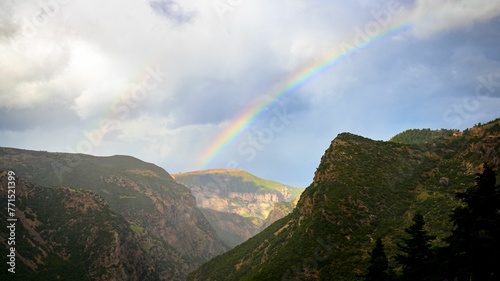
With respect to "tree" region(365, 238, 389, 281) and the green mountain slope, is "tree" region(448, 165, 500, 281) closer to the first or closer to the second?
"tree" region(365, 238, 389, 281)

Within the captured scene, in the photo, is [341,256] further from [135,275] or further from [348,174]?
[135,275]

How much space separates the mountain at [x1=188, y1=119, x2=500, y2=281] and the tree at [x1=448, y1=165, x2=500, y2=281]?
115ft

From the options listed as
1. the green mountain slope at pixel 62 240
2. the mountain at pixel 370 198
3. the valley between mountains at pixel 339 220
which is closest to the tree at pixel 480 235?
the valley between mountains at pixel 339 220

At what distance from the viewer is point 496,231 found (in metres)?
29.4

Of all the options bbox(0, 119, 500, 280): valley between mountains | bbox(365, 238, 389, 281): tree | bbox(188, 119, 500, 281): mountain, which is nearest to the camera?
bbox(365, 238, 389, 281): tree

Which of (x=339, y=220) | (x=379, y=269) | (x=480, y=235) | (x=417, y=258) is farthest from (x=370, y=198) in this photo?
(x=480, y=235)

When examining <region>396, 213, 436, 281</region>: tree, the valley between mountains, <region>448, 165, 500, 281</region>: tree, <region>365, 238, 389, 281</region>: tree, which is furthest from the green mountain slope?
<region>448, 165, 500, 281</region>: tree

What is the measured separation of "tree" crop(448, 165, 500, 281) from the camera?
2931cm

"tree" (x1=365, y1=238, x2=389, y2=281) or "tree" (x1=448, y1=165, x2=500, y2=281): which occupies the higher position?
"tree" (x1=448, y1=165, x2=500, y2=281)

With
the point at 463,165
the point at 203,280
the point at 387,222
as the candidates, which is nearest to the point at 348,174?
the point at 387,222

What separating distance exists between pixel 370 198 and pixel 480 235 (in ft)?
228

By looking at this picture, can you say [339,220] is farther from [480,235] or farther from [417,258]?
[480,235]

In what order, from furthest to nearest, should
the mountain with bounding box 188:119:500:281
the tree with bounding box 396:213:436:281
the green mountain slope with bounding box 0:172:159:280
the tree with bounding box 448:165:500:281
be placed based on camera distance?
1. the green mountain slope with bounding box 0:172:159:280
2. the mountain with bounding box 188:119:500:281
3. the tree with bounding box 396:213:436:281
4. the tree with bounding box 448:165:500:281

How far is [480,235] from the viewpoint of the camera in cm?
3047
